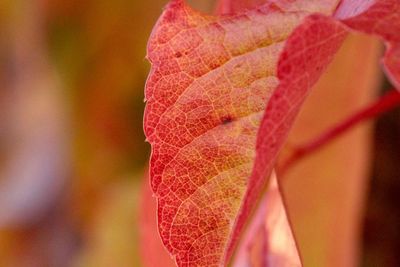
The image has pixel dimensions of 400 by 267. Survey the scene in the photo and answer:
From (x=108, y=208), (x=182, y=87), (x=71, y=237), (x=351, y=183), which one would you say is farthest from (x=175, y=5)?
(x=71, y=237)

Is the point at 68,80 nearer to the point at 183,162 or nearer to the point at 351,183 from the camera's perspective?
the point at 351,183

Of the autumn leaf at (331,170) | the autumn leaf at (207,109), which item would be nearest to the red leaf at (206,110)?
the autumn leaf at (207,109)

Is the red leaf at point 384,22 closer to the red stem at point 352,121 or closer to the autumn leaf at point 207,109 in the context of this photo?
the autumn leaf at point 207,109

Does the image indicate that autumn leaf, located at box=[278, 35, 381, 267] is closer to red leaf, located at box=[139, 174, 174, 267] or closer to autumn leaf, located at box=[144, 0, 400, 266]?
red leaf, located at box=[139, 174, 174, 267]

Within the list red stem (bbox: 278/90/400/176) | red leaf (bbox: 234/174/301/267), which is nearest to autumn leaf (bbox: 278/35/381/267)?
red stem (bbox: 278/90/400/176)

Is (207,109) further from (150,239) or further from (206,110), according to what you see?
(150,239)

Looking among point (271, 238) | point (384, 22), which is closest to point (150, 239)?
point (271, 238)
